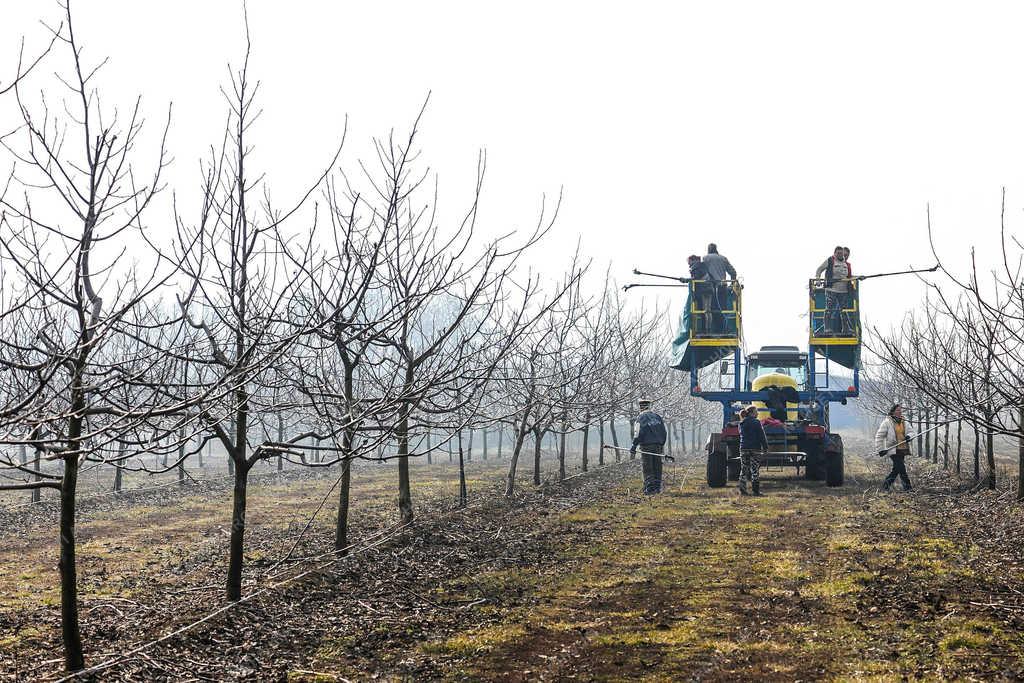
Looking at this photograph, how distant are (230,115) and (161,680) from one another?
15.2 feet

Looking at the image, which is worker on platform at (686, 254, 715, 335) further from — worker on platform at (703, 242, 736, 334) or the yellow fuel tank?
the yellow fuel tank

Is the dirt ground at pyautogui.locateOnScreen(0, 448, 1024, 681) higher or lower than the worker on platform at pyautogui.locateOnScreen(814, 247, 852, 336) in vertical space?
lower

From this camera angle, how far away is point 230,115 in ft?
26.1

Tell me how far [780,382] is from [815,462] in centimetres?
197

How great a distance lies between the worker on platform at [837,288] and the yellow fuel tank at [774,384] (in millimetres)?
2176

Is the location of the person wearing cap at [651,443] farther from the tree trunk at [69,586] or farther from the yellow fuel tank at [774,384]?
the tree trunk at [69,586]

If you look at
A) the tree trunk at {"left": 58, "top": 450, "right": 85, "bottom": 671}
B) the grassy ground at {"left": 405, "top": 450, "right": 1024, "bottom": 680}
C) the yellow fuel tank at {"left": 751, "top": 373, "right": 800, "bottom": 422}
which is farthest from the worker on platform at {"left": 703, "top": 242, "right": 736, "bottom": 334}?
the tree trunk at {"left": 58, "top": 450, "right": 85, "bottom": 671}

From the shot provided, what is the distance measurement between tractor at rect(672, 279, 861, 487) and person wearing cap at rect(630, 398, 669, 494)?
1.03 metres

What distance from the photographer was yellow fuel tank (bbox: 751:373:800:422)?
19.8m

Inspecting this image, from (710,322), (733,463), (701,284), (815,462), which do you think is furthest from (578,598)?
(815,462)

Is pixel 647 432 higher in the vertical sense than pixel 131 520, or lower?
higher

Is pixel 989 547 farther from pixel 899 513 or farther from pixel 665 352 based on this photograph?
pixel 665 352

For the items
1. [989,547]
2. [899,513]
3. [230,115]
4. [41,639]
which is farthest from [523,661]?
[899,513]

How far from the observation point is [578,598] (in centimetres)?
914
